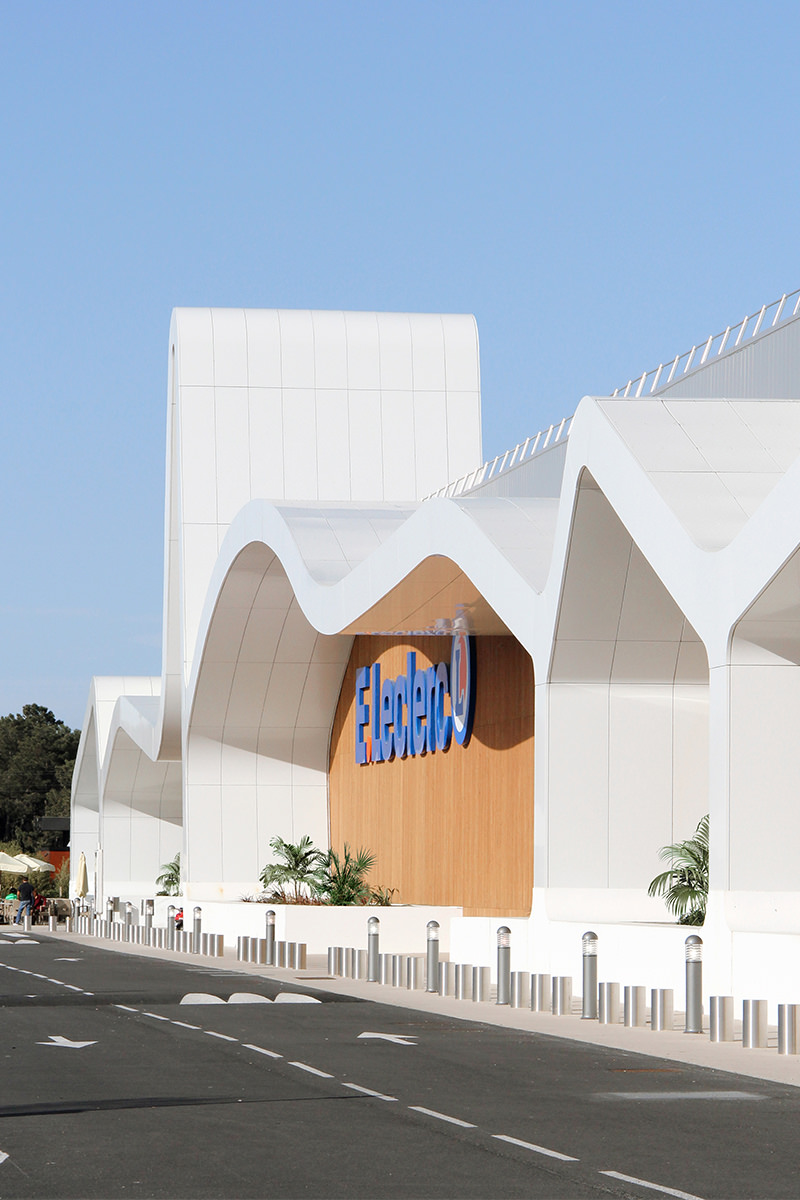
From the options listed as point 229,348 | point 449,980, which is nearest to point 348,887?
point 449,980

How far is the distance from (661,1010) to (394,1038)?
8.70 feet

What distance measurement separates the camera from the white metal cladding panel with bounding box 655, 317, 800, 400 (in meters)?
21.8

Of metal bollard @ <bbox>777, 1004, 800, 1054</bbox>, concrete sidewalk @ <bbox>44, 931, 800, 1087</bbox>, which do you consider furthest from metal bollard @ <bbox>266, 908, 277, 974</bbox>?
metal bollard @ <bbox>777, 1004, 800, 1054</bbox>

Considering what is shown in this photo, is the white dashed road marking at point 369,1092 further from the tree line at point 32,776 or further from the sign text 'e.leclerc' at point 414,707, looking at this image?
the tree line at point 32,776

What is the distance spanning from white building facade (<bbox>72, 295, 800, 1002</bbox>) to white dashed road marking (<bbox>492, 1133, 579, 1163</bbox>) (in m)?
7.34

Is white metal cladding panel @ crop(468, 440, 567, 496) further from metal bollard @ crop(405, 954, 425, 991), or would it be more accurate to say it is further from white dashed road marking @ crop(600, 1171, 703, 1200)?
Answer: white dashed road marking @ crop(600, 1171, 703, 1200)

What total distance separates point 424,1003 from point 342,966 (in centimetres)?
587

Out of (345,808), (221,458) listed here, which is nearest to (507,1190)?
(345,808)

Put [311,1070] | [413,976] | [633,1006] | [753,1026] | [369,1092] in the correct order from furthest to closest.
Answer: [413,976]
[633,1006]
[753,1026]
[311,1070]
[369,1092]

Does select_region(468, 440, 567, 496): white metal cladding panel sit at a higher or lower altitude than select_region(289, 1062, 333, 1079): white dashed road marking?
higher

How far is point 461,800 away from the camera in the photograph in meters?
34.8

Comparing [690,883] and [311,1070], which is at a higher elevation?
[690,883]

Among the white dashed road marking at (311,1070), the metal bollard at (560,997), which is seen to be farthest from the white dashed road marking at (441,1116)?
the metal bollard at (560,997)

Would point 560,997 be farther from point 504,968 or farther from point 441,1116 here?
point 441,1116
